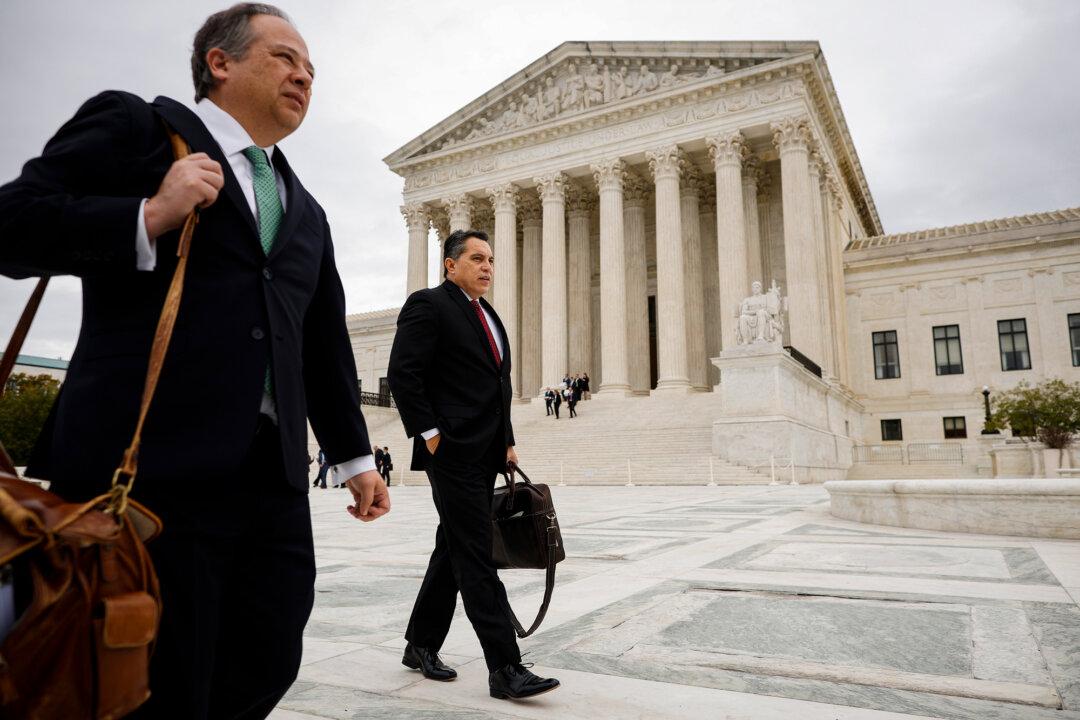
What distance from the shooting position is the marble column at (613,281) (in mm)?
33188

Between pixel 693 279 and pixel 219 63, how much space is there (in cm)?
3422

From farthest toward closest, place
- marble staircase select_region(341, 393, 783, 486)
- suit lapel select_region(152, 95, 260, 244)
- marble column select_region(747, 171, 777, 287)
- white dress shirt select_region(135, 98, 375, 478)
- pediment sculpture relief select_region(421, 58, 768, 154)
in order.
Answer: marble column select_region(747, 171, 777, 287), pediment sculpture relief select_region(421, 58, 768, 154), marble staircase select_region(341, 393, 783, 486), white dress shirt select_region(135, 98, 375, 478), suit lapel select_region(152, 95, 260, 244)

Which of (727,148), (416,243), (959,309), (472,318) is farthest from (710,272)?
(472,318)

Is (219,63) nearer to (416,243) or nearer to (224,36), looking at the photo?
(224,36)

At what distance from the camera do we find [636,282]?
3700 centimetres

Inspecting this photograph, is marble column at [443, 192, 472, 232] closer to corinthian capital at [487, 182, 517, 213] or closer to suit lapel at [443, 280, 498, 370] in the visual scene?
corinthian capital at [487, 182, 517, 213]

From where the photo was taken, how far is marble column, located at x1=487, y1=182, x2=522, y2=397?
36.9 m

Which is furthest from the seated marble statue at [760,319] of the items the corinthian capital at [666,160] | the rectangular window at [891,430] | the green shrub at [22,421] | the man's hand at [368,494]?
the green shrub at [22,421]

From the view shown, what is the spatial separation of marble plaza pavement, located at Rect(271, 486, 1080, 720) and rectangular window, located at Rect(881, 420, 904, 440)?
30.8 m

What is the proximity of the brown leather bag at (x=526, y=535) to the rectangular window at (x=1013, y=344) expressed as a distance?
37156mm

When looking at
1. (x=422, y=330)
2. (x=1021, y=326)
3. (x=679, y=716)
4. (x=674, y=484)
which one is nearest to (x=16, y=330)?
(x=422, y=330)

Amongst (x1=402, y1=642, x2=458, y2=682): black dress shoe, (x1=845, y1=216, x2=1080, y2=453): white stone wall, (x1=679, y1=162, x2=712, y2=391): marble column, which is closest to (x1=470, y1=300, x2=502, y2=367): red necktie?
(x1=402, y1=642, x2=458, y2=682): black dress shoe

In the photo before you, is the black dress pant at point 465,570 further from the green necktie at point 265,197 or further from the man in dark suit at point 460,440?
the green necktie at point 265,197

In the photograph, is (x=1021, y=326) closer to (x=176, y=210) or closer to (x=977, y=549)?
(x=977, y=549)
